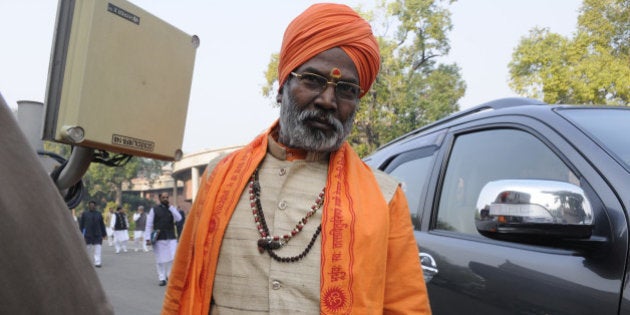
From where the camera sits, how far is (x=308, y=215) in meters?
1.89

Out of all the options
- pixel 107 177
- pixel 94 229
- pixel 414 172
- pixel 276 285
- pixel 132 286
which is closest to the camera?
pixel 276 285

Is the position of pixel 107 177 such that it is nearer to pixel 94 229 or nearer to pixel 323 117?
pixel 94 229

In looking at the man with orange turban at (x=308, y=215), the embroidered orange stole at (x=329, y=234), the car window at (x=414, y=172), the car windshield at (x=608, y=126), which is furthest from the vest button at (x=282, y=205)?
the car window at (x=414, y=172)

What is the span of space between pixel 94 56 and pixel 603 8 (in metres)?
22.1

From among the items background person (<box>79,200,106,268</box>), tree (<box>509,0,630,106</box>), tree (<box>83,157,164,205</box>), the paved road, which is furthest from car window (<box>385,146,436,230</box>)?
tree (<box>83,157,164,205</box>)

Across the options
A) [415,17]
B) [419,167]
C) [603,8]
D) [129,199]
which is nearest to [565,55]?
[603,8]

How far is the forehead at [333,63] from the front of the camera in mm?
1973

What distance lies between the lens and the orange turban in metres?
1.97

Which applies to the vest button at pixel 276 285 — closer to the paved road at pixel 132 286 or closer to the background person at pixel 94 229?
the paved road at pixel 132 286

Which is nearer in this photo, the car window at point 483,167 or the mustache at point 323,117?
the mustache at point 323,117

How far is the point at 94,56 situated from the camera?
138 cm

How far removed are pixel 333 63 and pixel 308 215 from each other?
53cm

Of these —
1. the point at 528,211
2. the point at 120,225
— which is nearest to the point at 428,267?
the point at 528,211

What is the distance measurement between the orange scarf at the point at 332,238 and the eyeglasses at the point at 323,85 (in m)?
0.19
